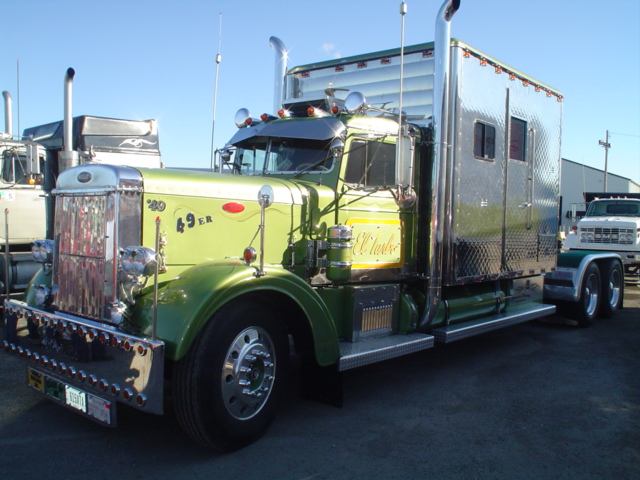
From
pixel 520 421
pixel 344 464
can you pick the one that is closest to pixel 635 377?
pixel 520 421

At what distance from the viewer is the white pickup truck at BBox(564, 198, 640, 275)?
14.4m

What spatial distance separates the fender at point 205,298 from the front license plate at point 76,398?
615 millimetres

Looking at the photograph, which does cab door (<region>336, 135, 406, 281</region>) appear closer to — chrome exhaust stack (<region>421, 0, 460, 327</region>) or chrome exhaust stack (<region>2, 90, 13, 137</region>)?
chrome exhaust stack (<region>421, 0, 460, 327</region>)

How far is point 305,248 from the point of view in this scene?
195 inches

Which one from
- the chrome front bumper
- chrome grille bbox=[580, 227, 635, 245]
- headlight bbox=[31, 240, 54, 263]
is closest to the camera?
the chrome front bumper

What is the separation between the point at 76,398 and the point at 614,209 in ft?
51.3

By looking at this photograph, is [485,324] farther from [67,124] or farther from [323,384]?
[67,124]

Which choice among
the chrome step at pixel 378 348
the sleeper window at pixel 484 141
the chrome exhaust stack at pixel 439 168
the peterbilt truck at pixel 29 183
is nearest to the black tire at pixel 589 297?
the sleeper window at pixel 484 141

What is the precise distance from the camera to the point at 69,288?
420cm

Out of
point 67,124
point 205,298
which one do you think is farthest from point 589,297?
point 67,124

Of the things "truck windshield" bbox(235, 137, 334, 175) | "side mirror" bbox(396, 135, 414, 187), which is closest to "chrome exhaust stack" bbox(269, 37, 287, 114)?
"truck windshield" bbox(235, 137, 334, 175)

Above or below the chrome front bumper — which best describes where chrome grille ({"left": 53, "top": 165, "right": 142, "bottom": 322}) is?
above

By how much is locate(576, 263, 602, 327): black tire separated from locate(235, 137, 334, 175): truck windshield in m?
5.47

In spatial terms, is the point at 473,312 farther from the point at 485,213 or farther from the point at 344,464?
the point at 344,464
